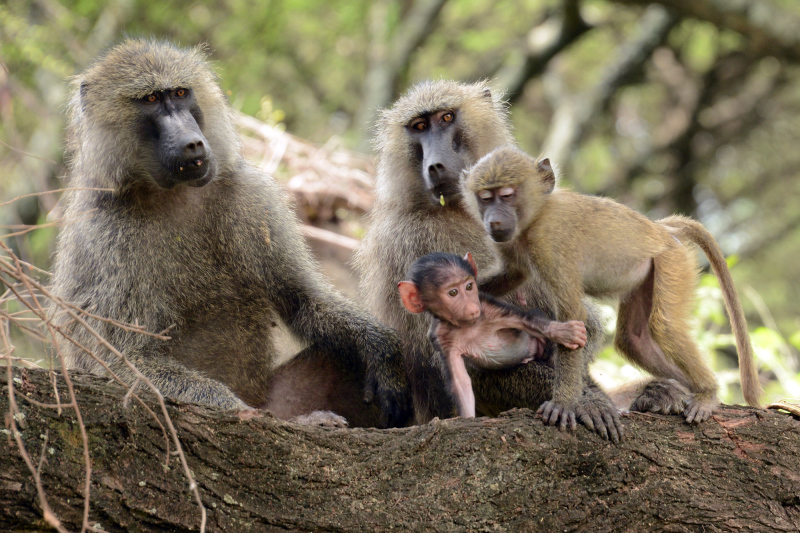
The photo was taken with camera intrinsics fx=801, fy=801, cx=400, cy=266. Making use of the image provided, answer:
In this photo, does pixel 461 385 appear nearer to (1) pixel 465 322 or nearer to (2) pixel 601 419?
(1) pixel 465 322

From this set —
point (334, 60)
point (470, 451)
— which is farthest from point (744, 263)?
point (470, 451)

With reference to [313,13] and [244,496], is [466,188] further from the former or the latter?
[313,13]

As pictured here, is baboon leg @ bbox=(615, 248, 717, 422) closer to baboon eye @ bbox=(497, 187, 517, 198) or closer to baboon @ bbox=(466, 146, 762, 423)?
baboon @ bbox=(466, 146, 762, 423)

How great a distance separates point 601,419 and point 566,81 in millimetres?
9580

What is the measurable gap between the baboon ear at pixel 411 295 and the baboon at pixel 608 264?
1.16 feet

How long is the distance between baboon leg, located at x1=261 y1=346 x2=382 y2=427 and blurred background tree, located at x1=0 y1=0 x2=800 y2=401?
2.18 m

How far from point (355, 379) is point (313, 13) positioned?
596 centimetres

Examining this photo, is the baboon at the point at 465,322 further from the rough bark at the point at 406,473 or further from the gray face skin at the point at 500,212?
the rough bark at the point at 406,473

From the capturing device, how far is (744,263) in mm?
10695

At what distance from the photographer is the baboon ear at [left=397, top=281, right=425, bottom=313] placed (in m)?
2.93

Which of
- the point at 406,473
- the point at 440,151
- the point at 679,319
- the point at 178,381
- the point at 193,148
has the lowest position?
the point at 406,473

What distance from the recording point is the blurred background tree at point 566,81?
264 inches

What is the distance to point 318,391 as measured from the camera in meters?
3.43

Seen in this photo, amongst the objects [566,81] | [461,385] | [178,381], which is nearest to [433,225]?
[461,385]
